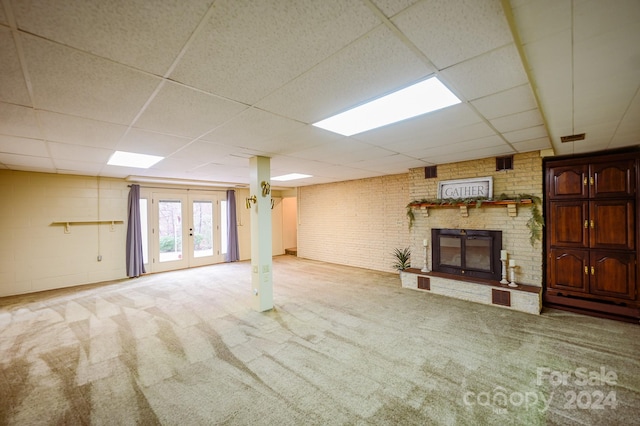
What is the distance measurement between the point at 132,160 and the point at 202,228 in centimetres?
382

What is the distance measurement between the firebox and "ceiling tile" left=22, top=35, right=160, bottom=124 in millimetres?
5075

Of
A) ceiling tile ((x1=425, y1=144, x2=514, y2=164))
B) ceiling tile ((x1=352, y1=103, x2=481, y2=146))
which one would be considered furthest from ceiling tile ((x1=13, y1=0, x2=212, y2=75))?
ceiling tile ((x1=425, y1=144, x2=514, y2=164))

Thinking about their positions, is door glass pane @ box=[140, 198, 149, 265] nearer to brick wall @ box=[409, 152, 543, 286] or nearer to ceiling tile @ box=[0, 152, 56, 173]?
ceiling tile @ box=[0, 152, 56, 173]

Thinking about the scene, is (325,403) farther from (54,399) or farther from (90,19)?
(90,19)

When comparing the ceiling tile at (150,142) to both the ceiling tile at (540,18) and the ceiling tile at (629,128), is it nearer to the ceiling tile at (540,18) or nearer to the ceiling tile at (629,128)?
the ceiling tile at (540,18)

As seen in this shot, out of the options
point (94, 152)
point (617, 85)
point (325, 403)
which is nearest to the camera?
point (617, 85)

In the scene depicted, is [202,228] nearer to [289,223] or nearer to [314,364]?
[289,223]

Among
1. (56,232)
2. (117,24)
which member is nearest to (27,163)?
A: (56,232)

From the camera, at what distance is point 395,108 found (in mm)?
2330

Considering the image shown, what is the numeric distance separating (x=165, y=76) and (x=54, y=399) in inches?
112

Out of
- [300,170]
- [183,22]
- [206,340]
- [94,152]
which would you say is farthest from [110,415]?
[300,170]

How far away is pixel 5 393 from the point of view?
228cm

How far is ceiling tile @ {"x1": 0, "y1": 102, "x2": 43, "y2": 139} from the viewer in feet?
6.98

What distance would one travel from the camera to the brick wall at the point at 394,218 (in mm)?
4184
